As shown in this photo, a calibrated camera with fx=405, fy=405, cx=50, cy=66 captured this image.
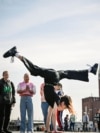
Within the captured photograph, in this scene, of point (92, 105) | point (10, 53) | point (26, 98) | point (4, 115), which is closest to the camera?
point (10, 53)

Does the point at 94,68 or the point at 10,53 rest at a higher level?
the point at 10,53

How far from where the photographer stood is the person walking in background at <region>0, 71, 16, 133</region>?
32.9ft

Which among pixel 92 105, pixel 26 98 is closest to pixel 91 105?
pixel 92 105

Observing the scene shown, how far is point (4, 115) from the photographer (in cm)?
1013

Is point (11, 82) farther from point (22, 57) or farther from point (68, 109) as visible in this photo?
point (68, 109)

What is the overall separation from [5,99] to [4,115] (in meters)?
0.43

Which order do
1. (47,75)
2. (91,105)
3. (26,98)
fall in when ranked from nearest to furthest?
(47,75), (26,98), (91,105)

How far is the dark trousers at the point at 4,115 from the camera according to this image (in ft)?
32.9

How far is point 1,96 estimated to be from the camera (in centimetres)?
1002

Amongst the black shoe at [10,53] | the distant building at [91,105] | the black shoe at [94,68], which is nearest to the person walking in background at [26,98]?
the black shoe at [10,53]

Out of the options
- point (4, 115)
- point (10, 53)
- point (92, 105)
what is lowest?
point (4, 115)

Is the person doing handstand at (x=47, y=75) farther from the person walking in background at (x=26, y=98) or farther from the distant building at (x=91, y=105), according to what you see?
the distant building at (x=91, y=105)

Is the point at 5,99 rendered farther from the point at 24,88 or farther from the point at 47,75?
the point at 47,75

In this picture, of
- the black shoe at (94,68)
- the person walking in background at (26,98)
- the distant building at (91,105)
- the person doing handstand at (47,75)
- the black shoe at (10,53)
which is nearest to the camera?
the person doing handstand at (47,75)
